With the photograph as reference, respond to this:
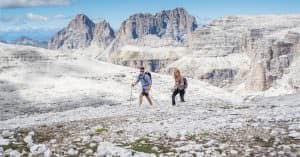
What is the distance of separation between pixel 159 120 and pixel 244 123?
15.0ft

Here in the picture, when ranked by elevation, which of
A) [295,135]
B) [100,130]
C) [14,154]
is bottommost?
[14,154]

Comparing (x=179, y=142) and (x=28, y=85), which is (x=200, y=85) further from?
(x=179, y=142)

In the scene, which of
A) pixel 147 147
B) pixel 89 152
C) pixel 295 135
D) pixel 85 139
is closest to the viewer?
pixel 89 152

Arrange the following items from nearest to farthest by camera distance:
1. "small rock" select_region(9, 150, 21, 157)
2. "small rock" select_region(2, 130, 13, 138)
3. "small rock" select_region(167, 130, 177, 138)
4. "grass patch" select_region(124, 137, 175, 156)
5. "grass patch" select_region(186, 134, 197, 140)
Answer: "grass patch" select_region(124, 137, 175, 156) < "small rock" select_region(9, 150, 21, 157) < "grass patch" select_region(186, 134, 197, 140) < "small rock" select_region(167, 130, 177, 138) < "small rock" select_region(2, 130, 13, 138)

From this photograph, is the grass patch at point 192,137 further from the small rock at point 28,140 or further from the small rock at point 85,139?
the small rock at point 28,140

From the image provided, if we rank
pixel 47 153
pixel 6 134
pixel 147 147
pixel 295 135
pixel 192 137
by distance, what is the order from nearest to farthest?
pixel 47 153
pixel 147 147
pixel 295 135
pixel 192 137
pixel 6 134

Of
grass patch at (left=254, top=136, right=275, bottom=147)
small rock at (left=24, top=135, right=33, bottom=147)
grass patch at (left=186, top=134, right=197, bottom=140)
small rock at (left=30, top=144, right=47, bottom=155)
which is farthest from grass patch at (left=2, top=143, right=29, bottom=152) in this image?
grass patch at (left=254, top=136, right=275, bottom=147)

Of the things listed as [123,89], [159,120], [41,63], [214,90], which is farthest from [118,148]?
[41,63]

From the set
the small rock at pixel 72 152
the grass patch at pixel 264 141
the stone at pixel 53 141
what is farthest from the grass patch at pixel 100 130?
the grass patch at pixel 264 141

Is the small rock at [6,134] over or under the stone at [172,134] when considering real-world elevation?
under

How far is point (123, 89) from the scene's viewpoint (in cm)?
8094

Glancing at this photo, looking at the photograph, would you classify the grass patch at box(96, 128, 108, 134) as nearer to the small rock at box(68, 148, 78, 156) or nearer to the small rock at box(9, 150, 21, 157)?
the small rock at box(68, 148, 78, 156)

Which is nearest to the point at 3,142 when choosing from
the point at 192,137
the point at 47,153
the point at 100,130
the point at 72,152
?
the point at 47,153

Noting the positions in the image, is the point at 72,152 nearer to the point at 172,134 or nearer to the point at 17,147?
the point at 17,147
